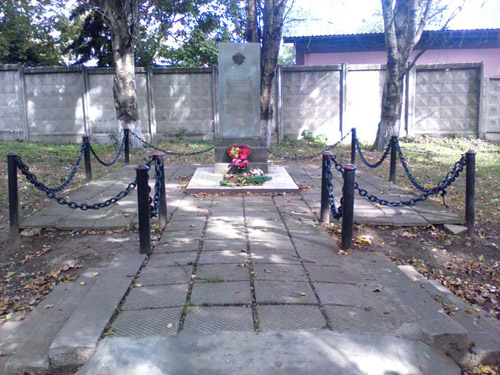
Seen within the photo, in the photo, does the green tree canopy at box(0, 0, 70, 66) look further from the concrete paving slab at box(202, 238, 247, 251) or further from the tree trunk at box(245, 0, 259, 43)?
the concrete paving slab at box(202, 238, 247, 251)

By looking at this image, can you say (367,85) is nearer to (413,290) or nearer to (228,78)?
(228,78)

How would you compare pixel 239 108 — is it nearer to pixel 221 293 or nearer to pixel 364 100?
pixel 221 293

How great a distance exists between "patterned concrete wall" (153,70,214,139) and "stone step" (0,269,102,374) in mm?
11930

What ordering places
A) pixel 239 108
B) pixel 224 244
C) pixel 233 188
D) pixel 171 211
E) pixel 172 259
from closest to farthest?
pixel 172 259 → pixel 224 244 → pixel 171 211 → pixel 233 188 → pixel 239 108

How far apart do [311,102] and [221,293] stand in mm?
12527

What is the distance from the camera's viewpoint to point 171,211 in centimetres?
679

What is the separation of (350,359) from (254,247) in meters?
2.28

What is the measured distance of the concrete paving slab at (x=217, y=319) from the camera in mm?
3281

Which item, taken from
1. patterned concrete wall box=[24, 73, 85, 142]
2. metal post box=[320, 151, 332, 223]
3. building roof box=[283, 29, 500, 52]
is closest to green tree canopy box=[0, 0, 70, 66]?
patterned concrete wall box=[24, 73, 85, 142]

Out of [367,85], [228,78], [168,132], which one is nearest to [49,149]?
[168,132]

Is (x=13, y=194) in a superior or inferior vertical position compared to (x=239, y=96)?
inferior

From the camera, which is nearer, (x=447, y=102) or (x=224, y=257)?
(x=224, y=257)

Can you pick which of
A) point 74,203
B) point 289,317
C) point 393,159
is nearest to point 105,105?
point 393,159

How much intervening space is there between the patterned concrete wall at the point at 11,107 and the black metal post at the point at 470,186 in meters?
14.4
